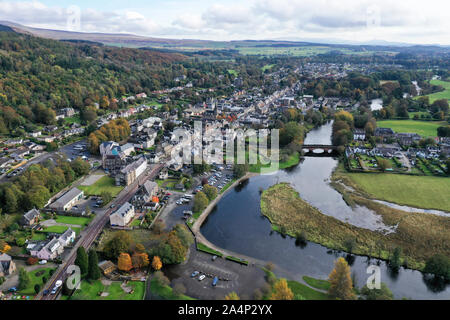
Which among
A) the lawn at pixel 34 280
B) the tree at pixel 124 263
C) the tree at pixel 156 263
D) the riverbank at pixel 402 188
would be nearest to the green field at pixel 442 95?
the riverbank at pixel 402 188

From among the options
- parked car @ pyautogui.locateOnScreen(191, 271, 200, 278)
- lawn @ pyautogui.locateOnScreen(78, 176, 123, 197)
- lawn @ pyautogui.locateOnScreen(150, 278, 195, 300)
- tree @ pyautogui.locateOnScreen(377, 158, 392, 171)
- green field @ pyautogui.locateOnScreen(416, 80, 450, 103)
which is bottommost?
lawn @ pyautogui.locateOnScreen(150, 278, 195, 300)

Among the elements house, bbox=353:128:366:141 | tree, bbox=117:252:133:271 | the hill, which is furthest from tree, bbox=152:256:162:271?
house, bbox=353:128:366:141

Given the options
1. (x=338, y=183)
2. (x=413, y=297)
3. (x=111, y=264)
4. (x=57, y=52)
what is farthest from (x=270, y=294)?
(x=57, y=52)

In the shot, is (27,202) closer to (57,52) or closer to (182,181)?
(182,181)

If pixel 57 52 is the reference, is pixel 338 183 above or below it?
below

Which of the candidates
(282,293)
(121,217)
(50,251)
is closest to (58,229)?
(50,251)

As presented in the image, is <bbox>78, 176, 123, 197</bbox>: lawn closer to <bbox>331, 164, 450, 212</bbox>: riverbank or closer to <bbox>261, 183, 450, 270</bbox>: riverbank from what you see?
<bbox>261, 183, 450, 270</bbox>: riverbank

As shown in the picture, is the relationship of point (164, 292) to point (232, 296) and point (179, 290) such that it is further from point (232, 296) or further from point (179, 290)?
point (232, 296)
